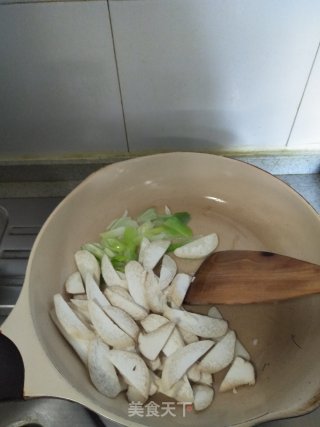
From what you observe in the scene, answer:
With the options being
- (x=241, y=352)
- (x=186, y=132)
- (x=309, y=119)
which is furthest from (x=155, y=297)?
(x=309, y=119)

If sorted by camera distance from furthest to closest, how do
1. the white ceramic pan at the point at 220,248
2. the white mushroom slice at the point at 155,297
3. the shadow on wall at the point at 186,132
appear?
the shadow on wall at the point at 186,132
the white mushroom slice at the point at 155,297
the white ceramic pan at the point at 220,248

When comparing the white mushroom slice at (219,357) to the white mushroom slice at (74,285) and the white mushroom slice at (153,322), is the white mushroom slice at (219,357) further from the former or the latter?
the white mushroom slice at (74,285)

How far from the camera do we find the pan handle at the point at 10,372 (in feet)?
1.66

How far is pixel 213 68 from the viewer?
23.5 inches

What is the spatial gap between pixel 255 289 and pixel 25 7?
1.76 ft

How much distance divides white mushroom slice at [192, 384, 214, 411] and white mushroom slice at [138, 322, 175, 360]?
0.07m

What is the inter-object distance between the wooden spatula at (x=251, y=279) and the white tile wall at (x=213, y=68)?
0.26 metres

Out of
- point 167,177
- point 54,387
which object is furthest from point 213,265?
point 54,387

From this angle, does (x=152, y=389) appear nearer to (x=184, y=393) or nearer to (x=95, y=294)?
(x=184, y=393)

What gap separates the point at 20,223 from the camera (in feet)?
2.31

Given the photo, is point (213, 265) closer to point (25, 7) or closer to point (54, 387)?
point (54, 387)

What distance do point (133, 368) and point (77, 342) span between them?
0.09m

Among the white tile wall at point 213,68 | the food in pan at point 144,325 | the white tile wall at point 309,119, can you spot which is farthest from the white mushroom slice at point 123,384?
the white tile wall at point 309,119

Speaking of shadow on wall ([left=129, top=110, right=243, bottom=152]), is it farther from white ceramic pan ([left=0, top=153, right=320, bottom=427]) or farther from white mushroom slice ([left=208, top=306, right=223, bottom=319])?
white mushroom slice ([left=208, top=306, right=223, bottom=319])
